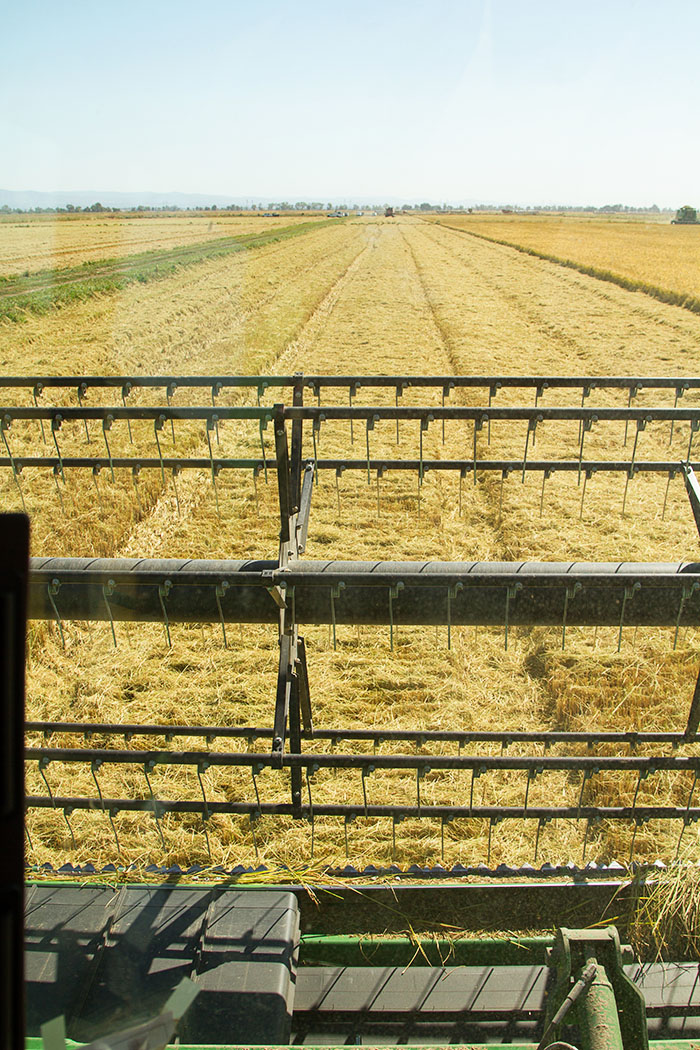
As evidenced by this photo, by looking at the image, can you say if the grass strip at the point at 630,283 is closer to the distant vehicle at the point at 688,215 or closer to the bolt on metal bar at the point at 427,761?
the bolt on metal bar at the point at 427,761

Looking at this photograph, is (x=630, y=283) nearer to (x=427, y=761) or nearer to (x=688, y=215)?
(x=427, y=761)

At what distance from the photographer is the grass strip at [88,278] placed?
63.6 feet

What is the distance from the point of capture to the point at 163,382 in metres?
4.54

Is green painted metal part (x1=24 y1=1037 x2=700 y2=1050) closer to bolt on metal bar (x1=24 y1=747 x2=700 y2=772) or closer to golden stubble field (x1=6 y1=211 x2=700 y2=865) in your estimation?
bolt on metal bar (x1=24 y1=747 x2=700 y2=772)

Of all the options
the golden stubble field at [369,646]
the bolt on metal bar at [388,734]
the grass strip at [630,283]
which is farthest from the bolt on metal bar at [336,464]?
Answer: the grass strip at [630,283]

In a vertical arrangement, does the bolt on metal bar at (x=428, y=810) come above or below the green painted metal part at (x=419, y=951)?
above

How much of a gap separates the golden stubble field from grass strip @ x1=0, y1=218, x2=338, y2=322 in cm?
530

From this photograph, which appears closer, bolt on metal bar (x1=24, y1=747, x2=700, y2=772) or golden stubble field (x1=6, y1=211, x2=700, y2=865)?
bolt on metal bar (x1=24, y1=747, x2=700, y2=772)

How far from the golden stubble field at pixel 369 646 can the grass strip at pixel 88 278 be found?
530 cm

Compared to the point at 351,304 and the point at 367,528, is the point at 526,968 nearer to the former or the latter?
the point at 367,528

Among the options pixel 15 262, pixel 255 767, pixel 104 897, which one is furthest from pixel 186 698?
pixel 15 262

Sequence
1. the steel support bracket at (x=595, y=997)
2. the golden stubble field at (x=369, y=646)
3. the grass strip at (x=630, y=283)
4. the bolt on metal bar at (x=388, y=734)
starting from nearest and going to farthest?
the steel support bracket at (x=595, y=997) → the bolt on metal bar at (x=388, y=734) → the golden stubble field at (x=369, y=646) → the grass strip at (x=630, y=283)

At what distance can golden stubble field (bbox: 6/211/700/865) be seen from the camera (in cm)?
348

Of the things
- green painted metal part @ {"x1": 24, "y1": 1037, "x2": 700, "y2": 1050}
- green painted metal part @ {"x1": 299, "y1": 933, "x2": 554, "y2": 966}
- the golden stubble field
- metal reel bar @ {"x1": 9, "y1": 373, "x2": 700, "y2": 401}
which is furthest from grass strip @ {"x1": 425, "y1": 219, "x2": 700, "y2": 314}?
green painted metal part @ {"x1": 24, "y1": 1037, "x2": 700, "y2": 1050}
